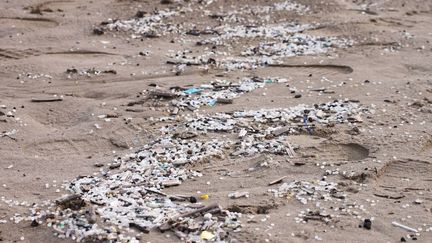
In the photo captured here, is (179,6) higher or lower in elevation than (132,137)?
higher

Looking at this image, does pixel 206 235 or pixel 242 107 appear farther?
pixel 242 107

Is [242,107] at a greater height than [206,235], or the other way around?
[242,107]

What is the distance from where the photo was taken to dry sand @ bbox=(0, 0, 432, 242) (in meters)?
4.38

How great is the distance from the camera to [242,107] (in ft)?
19.3

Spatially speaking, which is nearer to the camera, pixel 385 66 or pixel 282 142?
pixel 282 142

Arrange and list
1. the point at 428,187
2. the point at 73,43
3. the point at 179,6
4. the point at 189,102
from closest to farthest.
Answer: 1. the point at 428,187
2. the point at 189,102
3. the point at 73,43
4. the point at 179,6

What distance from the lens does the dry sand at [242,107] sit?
4379mm

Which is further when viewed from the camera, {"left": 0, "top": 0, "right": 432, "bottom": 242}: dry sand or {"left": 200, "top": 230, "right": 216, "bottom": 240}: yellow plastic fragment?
{"left": 0, "top": 0, "right": 432, "bottom": 242}: dry sand

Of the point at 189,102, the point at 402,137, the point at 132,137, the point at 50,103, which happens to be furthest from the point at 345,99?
the point at 50,103

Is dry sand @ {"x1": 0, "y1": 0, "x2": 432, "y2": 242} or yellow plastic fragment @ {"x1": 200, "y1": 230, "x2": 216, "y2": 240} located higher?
dry sand @ {"x1": 0, "y1": 0, "x2": 432, "y2": 242}

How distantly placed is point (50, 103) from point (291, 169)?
2434mm

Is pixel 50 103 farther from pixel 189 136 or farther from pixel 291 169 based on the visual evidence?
pixel 291 169

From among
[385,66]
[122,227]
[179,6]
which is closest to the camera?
[122,227]

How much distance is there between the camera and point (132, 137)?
5.38 m
